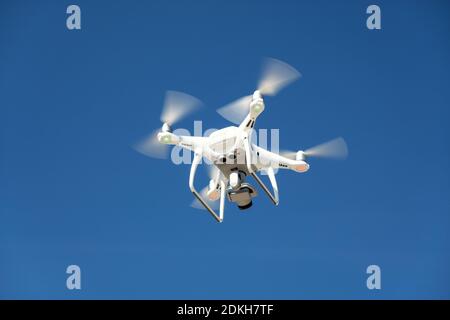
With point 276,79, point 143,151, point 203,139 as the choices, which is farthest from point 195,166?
point 276,79

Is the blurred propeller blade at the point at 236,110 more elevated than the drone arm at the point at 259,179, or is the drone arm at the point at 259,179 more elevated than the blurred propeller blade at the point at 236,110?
the blurred propeller blade at the point at 236,110

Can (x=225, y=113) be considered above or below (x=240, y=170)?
above

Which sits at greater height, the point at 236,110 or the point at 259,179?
the point at 236,110

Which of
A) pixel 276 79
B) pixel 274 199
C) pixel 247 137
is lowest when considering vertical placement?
pixel 274 199

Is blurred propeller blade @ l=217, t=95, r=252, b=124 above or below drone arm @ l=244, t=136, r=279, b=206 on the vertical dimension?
above

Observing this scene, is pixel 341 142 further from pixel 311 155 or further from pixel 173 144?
pixel 173 144
